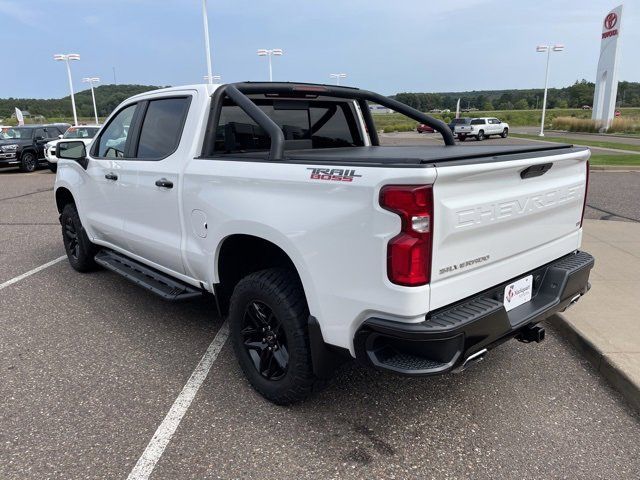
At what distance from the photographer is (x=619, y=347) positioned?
11.5 ft

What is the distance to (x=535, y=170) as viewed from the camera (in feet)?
8.90

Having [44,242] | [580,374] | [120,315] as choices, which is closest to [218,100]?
[120,315]

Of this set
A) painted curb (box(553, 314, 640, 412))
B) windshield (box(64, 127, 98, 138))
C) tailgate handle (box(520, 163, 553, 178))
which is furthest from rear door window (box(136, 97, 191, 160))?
windshield (box(64, 127, 98, 138))

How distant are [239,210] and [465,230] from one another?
4.29 ft

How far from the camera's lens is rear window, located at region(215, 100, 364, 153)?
3.68 meters

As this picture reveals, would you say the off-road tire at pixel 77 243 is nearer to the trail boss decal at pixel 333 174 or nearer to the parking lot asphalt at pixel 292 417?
the parking lot asphalt at pixel 292 417

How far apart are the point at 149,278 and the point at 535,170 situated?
3.02m

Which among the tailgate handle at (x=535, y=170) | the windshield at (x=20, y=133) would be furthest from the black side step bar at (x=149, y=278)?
the windshield at (x=20, y=133)

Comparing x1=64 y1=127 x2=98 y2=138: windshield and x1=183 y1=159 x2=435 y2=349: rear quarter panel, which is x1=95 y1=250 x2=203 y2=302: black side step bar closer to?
x1=183 y1=159 x2=435 y2=349: rear quarter panel

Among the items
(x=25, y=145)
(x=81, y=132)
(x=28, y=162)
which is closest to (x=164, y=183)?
(x=81, y=132)

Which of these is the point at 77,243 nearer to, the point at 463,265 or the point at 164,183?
the point at 164,183

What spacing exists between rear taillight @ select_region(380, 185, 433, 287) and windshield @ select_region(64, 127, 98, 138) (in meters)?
17.5

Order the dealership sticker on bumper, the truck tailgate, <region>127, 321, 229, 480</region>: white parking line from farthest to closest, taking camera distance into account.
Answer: the dealership sticker on bumper → <region>127, 321, 229, 480</region>: white parking line → the truck tailgate

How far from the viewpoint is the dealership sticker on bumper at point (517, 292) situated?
8.94ft
